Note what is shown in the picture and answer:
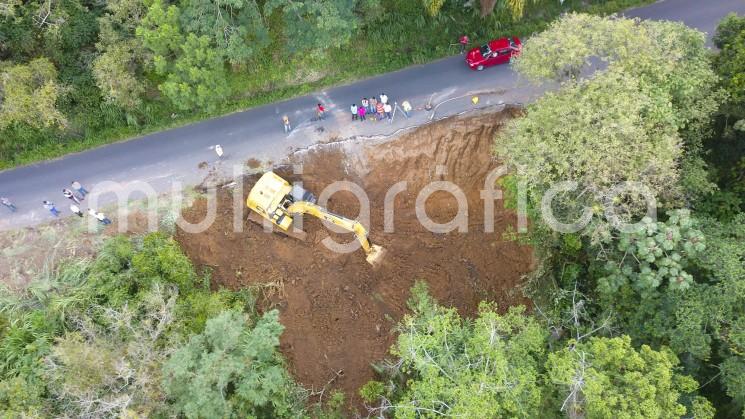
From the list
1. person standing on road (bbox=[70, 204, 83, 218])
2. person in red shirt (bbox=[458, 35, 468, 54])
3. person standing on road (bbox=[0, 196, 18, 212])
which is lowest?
person standing on road (bbox=[70, 204, 83, 218])

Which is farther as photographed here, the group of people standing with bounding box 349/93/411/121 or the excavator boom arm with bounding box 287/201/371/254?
the group of people standing with bounding box 349/93/411/121

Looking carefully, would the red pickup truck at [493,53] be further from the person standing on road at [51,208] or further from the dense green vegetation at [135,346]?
the person standing on road at [51,208]

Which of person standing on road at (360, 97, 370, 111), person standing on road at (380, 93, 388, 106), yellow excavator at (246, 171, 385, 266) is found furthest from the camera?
person standing on road at (380, 93, 388, 106)

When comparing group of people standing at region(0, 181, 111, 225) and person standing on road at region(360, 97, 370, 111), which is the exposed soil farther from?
group of people standing at region(0, 181, 111, 225)

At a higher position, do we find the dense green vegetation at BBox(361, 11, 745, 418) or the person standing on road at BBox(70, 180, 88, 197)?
the person standing on road at BBox(70, 180, 88, 197)

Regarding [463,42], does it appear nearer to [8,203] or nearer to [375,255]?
[375,255]

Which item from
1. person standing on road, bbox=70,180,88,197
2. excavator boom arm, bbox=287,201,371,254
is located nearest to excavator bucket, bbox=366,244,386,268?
excavator boom arm, bbox=287,201,371,254

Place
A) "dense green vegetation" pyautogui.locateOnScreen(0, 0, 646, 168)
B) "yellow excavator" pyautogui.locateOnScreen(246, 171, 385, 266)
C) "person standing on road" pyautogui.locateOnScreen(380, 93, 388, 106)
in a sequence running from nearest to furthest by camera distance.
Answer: "dense green vegetation" pyautogui.locateOnScreen(0, 0, 646, 168) < "yellow excavator" pyautogui.locateOnScreen(246, 171, 385, 266) < "person standing on road" pyautogui.locateOnScreen(380, 93, 388, 106)
